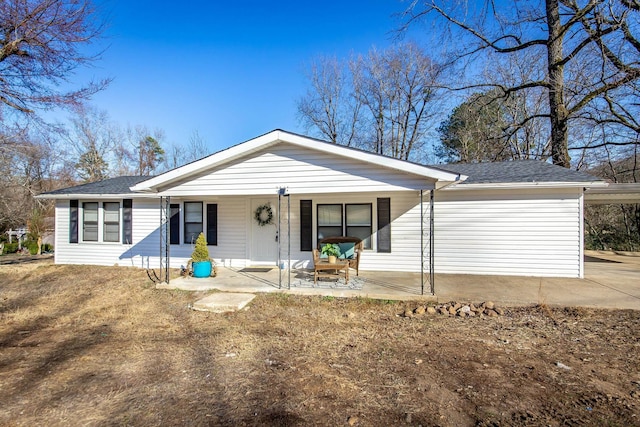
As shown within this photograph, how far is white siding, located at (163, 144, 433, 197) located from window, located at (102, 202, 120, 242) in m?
4.03

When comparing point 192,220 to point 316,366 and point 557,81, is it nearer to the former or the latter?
point 316,366

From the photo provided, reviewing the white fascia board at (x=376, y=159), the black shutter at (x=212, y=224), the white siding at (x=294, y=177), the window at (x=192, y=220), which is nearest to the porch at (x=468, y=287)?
the black shutter at (x=212, y=224)

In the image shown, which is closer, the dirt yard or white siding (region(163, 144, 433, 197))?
the dirt yard

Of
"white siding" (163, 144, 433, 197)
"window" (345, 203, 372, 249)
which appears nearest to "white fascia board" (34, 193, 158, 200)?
"white siding" (163, 144, 433, 197)

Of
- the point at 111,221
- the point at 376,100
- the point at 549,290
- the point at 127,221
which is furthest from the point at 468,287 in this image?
the point at 376,100

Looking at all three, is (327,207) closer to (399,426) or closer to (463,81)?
(399,426)

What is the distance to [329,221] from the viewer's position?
9.23 metres

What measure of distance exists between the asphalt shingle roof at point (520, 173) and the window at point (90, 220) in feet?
35.1

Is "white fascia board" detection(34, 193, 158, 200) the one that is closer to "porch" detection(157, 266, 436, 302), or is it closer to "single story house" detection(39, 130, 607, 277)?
"single story house" detection(39, 130, 607, 277)

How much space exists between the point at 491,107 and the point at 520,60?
4.19 metres

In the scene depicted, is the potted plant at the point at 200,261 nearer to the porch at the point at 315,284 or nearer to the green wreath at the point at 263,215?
the porch at the point at 315,284

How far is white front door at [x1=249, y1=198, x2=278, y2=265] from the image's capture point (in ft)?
32.0

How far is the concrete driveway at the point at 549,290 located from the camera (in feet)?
19.6

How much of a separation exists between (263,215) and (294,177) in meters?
3.18
